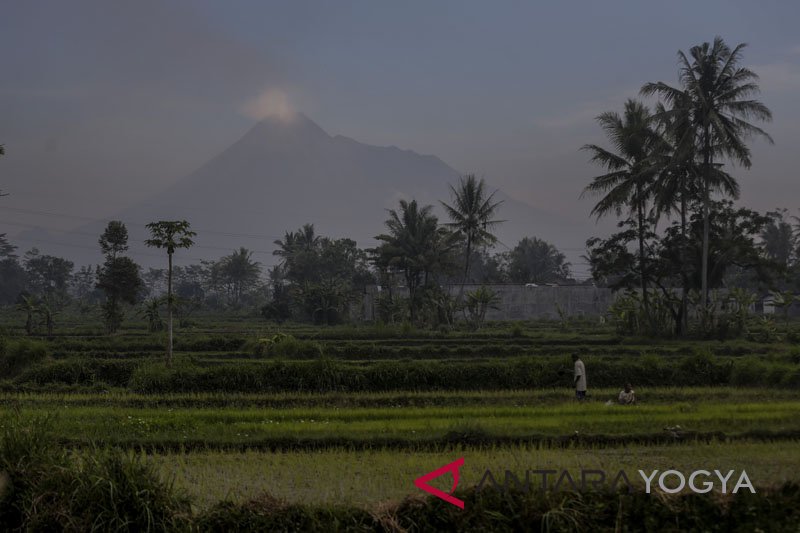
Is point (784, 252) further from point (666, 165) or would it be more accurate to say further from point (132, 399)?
point (132, 399)

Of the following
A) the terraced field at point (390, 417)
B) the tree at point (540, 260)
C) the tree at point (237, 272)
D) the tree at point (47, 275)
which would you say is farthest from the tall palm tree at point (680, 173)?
the tree at point (47, 275)

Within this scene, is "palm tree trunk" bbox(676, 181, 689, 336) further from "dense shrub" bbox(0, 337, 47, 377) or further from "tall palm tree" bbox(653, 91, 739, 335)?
"dense shrub" bbox(0, 337, 47, 377)

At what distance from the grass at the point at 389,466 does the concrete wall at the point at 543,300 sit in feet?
136

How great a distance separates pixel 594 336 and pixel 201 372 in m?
20.6

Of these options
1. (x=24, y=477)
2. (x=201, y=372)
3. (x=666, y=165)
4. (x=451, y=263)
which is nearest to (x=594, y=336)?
(x=666, y=165)

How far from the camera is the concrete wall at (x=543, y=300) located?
170 ft

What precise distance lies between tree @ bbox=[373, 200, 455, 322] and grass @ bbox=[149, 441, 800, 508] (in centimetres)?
3211

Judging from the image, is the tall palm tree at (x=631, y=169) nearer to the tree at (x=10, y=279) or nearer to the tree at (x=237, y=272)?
the tree at (x=237, y=272)

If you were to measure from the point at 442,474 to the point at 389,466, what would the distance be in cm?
110

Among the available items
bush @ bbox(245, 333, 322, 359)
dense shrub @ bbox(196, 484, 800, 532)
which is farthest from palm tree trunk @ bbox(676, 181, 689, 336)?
dense shrub @ bbox(196, 484, 800, 532)

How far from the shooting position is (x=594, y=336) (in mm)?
33062

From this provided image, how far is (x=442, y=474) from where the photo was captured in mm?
8125

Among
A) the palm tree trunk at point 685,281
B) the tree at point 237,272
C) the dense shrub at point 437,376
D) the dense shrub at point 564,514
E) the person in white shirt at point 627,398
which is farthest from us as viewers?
the tree at point 237,272

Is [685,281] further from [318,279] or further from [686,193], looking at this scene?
[318,279]
